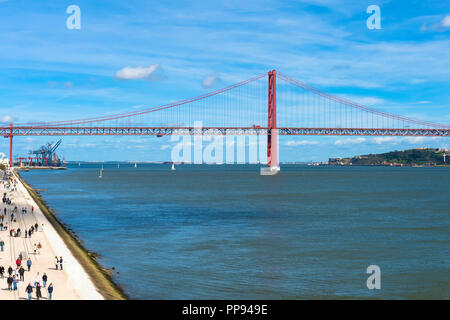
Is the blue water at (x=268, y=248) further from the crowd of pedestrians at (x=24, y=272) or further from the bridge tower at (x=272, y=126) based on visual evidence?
the bridge tower at (x=272, y=126)

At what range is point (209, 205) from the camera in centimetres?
5678

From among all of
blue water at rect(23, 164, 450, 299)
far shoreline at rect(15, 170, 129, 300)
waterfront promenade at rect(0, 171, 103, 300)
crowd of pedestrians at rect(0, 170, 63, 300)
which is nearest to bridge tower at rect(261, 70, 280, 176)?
blue water at rect(23, 164, 450, 299)

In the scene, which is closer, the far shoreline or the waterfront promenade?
the waterfront promenade

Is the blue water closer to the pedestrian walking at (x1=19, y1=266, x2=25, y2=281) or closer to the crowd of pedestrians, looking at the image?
the crowd of pedestrians

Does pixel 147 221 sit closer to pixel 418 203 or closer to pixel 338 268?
pixel 338 268

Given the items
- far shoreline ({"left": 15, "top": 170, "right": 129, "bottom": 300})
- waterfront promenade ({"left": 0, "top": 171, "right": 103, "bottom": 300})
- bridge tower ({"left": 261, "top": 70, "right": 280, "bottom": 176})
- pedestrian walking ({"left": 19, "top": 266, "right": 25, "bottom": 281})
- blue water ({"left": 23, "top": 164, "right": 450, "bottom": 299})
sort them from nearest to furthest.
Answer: waterfront promenade ({"left": 0, "top": 171, "right": 103, "bottom": 300}), far shoreline ({"left": 15, "top": 170, "right": 129, "bottom": 300}), pedestrian walking ({"left": 19, "top": 266, "right": 25, "bottom": 281}), blue water ({"left": 23, "top": 164, "right": 450, "bottom": 299}), bridge tower ({"left": 261, "top": 70, "right": 280, "bottom": 176})

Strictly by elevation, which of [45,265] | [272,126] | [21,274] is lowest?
[45,265]

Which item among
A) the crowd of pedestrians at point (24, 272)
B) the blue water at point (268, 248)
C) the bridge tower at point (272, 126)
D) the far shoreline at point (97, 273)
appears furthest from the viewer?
the bridge tower at point (272, 126)

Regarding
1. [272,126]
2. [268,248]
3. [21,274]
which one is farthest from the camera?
[272,126]

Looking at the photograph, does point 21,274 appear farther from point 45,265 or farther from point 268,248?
point 268,248

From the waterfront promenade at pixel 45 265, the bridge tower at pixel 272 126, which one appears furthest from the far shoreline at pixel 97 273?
the bridge tower at pixel 272 126

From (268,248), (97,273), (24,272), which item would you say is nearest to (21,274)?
(24,272)

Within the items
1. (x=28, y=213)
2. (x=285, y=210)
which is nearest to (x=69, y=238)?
(x=28, y=213)
